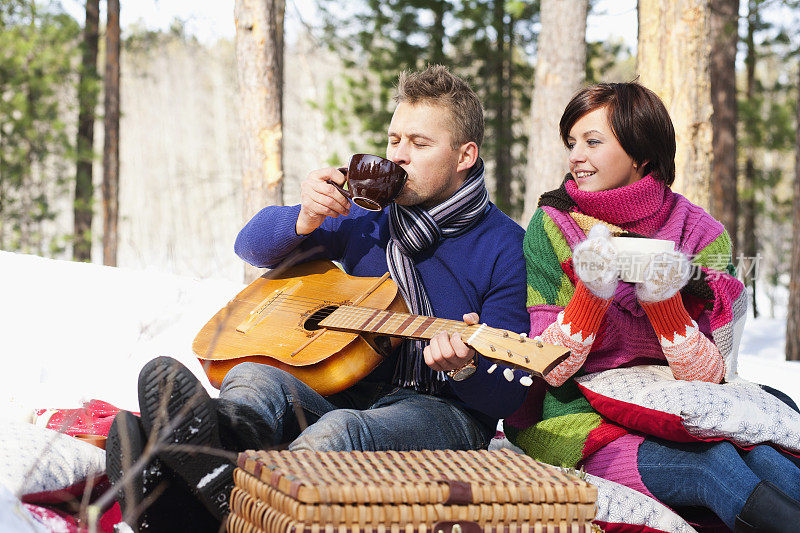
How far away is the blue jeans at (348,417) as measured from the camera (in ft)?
6.79

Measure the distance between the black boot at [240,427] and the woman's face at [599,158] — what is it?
→ 1.31 metres

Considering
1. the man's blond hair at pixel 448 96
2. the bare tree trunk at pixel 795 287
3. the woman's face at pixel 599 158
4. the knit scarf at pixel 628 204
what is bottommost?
the bare tree trunk at pixel 795 287

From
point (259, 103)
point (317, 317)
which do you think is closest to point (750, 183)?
point (259, 103)

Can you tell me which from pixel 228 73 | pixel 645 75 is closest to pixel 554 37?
pixel 645 75

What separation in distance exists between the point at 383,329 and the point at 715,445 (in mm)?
1023

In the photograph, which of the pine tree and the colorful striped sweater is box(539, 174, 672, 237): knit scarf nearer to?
the colorful striped sweater

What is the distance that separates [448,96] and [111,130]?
8863mm

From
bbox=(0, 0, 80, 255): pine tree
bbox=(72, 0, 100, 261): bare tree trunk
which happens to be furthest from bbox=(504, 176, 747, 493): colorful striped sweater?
bbox=(0, 0, 80, 255): pine tree

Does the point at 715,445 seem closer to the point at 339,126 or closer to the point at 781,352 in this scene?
the point at 781,352

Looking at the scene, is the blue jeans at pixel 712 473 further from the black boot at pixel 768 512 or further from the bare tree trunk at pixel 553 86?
the bare tree trunk at pixel 553 86

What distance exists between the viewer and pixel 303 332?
2.48 meters

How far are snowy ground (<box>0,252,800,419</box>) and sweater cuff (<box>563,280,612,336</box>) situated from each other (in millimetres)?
1905

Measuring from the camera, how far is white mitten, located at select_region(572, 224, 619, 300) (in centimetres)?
194

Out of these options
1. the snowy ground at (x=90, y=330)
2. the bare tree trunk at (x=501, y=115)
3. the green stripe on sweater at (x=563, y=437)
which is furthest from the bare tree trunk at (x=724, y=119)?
the green stripe on sweater at (x=563, y=437)
